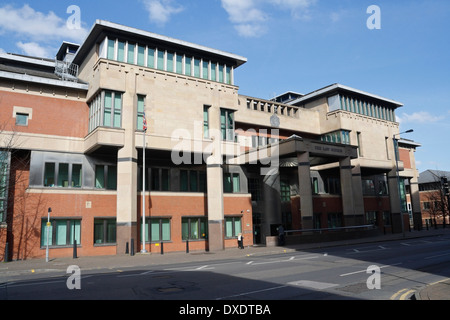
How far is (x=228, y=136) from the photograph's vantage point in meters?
33.1

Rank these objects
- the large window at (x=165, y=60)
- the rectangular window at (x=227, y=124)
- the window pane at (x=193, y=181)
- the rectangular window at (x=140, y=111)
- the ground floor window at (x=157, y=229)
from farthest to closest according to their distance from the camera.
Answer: the window pane at (x=193, y=181) < the rectangular window at (x=227, y=124) < the ground floor window at (x=157, y=229) < the rectangular window at (x=140, y=111) < the large window at (x=165, y=60)

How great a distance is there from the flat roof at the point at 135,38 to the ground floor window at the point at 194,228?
15.5 m

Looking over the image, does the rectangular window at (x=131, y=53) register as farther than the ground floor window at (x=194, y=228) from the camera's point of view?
No

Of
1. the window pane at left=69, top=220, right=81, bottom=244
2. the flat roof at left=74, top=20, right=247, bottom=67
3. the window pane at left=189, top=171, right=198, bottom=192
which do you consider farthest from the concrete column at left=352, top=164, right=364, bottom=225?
the window pane at left=69, top=220, right=81, bottom=244

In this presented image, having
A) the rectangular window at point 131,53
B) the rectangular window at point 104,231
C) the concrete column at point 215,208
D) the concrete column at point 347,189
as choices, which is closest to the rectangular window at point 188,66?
Result: the rectangular window at point 131,53

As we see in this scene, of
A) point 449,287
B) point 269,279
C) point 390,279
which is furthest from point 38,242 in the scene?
point 449,287

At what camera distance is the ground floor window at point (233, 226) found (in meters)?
33.9

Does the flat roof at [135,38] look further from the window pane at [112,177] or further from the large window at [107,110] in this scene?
the window pane at [112,177]

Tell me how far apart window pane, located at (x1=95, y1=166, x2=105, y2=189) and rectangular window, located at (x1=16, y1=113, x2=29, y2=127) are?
6309 millimetres

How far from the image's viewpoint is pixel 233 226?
34.3 m

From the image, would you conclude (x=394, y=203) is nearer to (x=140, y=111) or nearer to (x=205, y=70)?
(x=205, y=70)

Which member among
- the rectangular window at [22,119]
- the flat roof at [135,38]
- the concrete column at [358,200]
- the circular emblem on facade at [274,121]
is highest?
the flat roof at [135,38]

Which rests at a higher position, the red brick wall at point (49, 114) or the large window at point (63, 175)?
the red brick wall at point (49, 114)

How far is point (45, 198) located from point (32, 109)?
281 inches
